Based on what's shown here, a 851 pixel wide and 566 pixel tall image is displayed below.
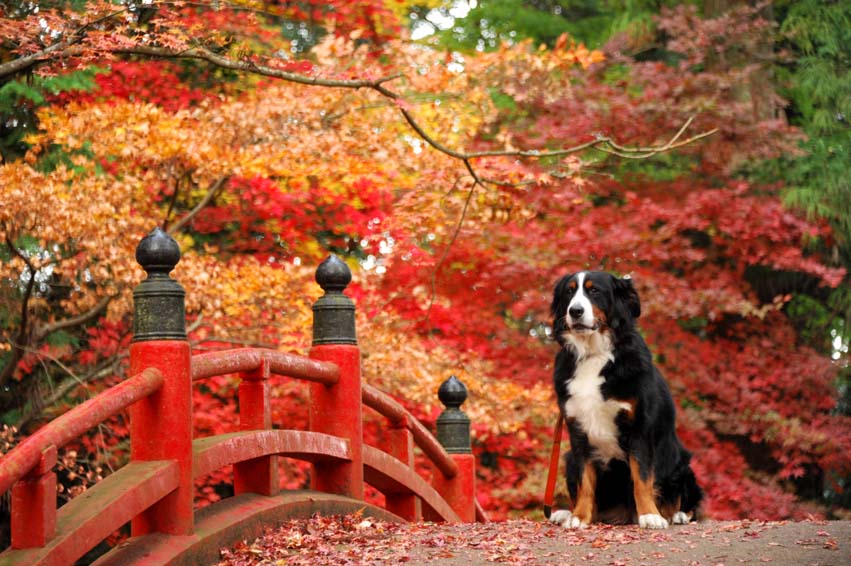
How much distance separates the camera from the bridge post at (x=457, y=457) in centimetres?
890

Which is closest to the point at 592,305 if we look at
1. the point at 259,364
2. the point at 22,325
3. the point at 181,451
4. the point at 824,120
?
the point at 259,364

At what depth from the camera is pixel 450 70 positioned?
11305 millimetres

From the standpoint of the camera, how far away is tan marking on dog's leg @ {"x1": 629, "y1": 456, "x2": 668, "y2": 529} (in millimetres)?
5891

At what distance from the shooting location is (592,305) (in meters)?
6.05

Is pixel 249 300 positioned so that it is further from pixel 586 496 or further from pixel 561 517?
pixel 586 496

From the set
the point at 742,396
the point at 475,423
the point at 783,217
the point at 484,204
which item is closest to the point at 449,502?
the point at 475,423

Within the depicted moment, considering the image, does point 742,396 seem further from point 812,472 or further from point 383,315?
point 383,315

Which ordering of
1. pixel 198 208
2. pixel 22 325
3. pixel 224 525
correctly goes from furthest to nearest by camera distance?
pixel 198 208
pixel 22 325
pixel 224 525

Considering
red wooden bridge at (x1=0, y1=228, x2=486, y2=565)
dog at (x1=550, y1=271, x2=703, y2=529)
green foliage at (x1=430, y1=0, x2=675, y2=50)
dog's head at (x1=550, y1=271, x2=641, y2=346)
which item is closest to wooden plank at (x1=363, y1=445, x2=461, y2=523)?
red wooden bridge at (x1=0, y1=228, x2=486, y2=565)

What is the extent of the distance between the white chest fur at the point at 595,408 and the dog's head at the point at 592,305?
0.17m

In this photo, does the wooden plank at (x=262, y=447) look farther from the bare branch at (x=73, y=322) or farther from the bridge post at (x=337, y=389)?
the bare branch at (x=73, y=322)

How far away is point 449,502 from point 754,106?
695cm

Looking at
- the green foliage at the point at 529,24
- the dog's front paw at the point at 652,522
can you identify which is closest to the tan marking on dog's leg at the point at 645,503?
the dog's front paw at the point at 652,522

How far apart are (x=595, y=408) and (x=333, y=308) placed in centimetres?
170
